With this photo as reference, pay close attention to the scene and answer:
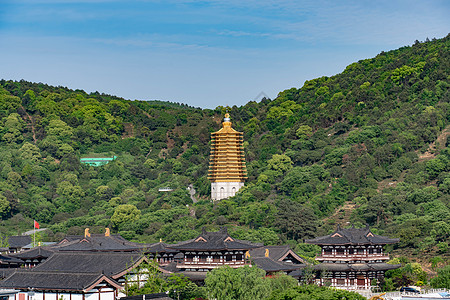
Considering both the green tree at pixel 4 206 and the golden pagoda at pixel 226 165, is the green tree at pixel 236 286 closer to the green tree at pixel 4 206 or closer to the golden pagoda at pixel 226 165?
the golden pagoda at pixel 226 165

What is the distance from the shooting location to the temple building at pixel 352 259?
79625 mm

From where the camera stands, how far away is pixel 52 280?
5888cm

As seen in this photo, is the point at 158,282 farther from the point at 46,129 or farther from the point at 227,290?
the point at 46,129

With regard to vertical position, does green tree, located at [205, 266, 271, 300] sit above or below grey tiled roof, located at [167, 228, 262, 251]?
below

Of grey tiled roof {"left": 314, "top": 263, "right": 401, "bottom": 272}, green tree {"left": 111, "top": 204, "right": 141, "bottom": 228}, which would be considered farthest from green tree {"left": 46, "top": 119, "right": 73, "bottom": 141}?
grey tiled roof {"left": 314, "top": 263, "right": 401, "bottom": 272}

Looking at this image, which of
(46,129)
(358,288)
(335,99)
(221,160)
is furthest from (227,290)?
(46,129)

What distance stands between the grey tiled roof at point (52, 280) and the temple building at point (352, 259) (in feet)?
89.8

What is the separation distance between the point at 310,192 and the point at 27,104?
7608cm

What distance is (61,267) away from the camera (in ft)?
208

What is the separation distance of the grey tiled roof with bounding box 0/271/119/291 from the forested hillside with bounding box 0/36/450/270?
38.1 m

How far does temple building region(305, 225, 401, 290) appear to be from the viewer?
79.6 meters

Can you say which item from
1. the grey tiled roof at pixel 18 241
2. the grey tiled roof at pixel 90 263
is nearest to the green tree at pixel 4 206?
the grey tiled roof at pixel 18 241

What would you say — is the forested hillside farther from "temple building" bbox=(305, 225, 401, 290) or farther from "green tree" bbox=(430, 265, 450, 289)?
"green tree" bbox=(430, 265, 450, 289)

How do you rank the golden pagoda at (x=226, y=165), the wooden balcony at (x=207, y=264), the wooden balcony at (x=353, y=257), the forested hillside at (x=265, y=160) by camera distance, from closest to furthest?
the wooden balcony at (x=207, y=264) → the wooden balcony at (x=353, y=257) → the forested hillside at (x=265, y=160) → the golden pagoda at (x=226, y=165)
